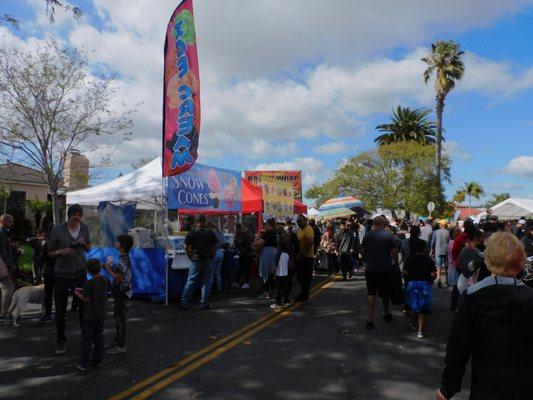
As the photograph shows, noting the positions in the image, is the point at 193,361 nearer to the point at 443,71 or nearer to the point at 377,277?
the point at 377,277

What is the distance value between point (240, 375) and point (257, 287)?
7312mm

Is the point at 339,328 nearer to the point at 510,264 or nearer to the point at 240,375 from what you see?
the point at 240,375

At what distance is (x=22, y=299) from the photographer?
7.94 metres

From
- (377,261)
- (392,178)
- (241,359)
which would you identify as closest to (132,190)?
(377,261)

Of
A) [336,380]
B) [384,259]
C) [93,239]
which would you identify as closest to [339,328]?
[384,259]

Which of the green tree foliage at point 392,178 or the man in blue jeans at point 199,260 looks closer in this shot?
the man in blue jeans at point 199,260

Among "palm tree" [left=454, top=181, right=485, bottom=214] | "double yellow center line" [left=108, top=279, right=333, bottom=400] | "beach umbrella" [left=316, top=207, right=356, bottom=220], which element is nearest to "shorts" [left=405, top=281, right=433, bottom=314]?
"double yellow center line" [left=108, top=279, right=333, bottom=400]

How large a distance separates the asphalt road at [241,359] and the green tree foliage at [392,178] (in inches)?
1311

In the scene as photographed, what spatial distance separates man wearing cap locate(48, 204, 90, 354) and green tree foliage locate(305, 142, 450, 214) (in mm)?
36421

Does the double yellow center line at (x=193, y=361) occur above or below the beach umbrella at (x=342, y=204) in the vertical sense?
below

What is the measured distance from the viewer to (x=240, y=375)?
5.45m

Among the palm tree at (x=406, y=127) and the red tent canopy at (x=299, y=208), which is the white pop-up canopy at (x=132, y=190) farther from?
the palm tree at (x=406, y=127)

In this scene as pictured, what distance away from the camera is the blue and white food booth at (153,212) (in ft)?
34.0

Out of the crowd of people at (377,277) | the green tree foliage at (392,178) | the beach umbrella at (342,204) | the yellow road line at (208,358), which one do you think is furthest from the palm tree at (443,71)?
the yellow road line at (208,358)
